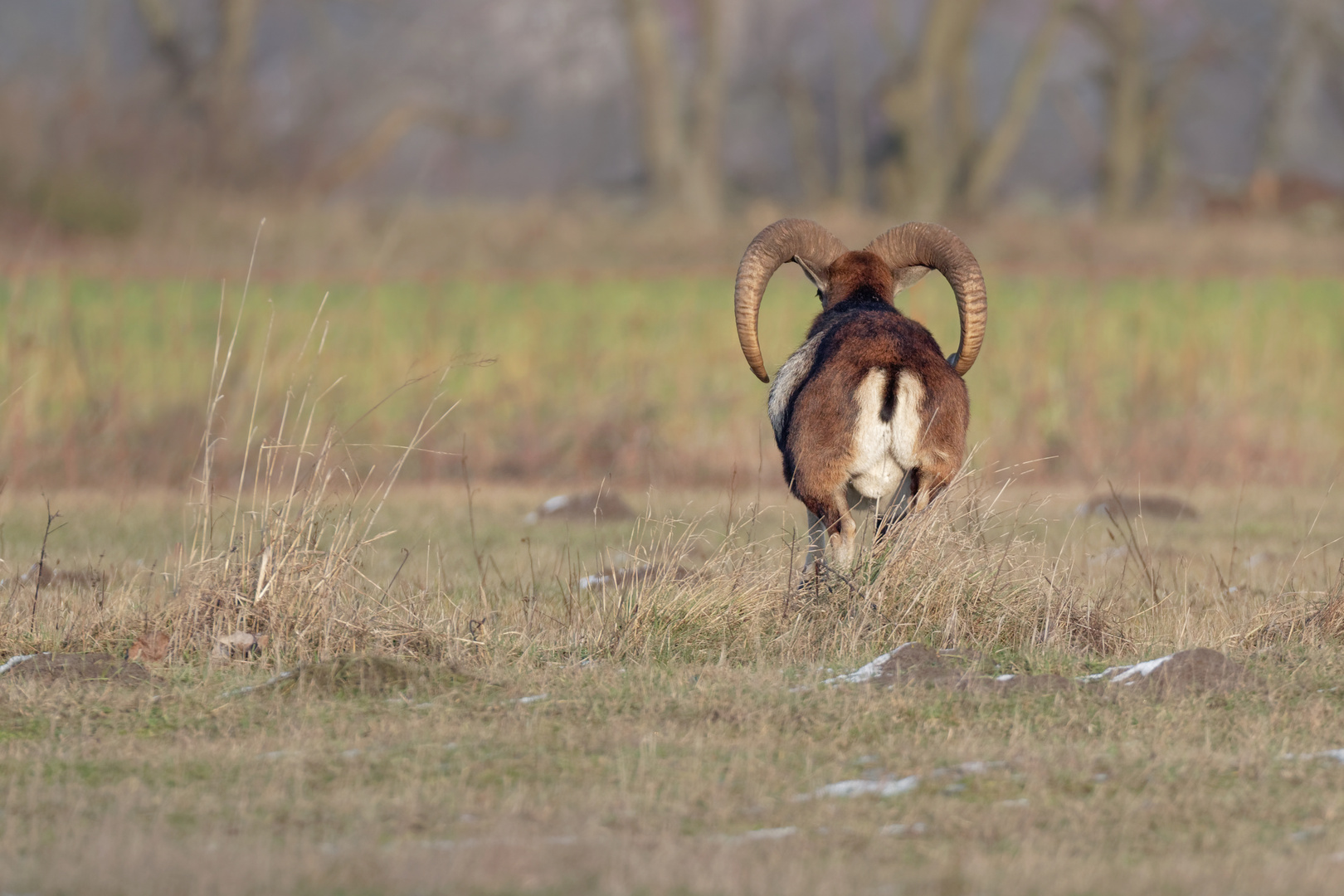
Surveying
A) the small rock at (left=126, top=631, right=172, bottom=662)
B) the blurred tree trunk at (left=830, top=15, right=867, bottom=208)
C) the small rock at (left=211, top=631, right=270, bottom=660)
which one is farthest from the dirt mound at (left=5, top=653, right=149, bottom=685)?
the blurred tree trunk at (left=830, top=15, right=867, bottom=208)

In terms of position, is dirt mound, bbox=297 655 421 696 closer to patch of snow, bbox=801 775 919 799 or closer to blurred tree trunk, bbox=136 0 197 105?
patch of snow, bbox=801 775 919 799

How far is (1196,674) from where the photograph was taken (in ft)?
25.3

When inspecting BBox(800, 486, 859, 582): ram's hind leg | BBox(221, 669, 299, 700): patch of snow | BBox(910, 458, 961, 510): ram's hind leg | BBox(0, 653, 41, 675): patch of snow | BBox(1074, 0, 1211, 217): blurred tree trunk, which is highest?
BBox(1074, 0, 1211, 217): blurred tree trunk

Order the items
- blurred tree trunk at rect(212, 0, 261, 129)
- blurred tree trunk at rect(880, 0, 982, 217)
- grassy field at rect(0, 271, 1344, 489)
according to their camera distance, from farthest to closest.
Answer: blurred tree trunk at rect(880, 0, 982, 217), blurred tree trunk at rect(212, 0, 261, 129), grassy field at rect(0, 271, 1344, 489)

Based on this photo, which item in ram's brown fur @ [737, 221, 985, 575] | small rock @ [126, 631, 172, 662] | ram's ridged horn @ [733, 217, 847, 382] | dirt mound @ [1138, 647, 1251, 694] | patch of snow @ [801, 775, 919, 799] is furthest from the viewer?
ram's ridged horn @ [733, 217, 847, 382]

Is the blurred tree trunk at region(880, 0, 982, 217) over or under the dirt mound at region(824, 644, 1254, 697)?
over

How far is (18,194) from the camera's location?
2764 centimetres

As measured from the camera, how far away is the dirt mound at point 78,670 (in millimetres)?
7832

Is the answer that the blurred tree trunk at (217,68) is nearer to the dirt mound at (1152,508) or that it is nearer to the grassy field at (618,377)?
the grassy field at (618,377)

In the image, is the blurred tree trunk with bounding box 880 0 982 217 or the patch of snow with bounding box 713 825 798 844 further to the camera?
the blurred tree trunk with bounding box 880 0 982 217

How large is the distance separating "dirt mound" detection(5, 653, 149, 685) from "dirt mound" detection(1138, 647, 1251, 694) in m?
4.28

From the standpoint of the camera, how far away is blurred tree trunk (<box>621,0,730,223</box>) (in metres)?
36.2

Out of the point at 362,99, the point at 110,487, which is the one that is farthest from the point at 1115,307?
the point at 362,99

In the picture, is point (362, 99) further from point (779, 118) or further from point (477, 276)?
Result: point (477, 276)
